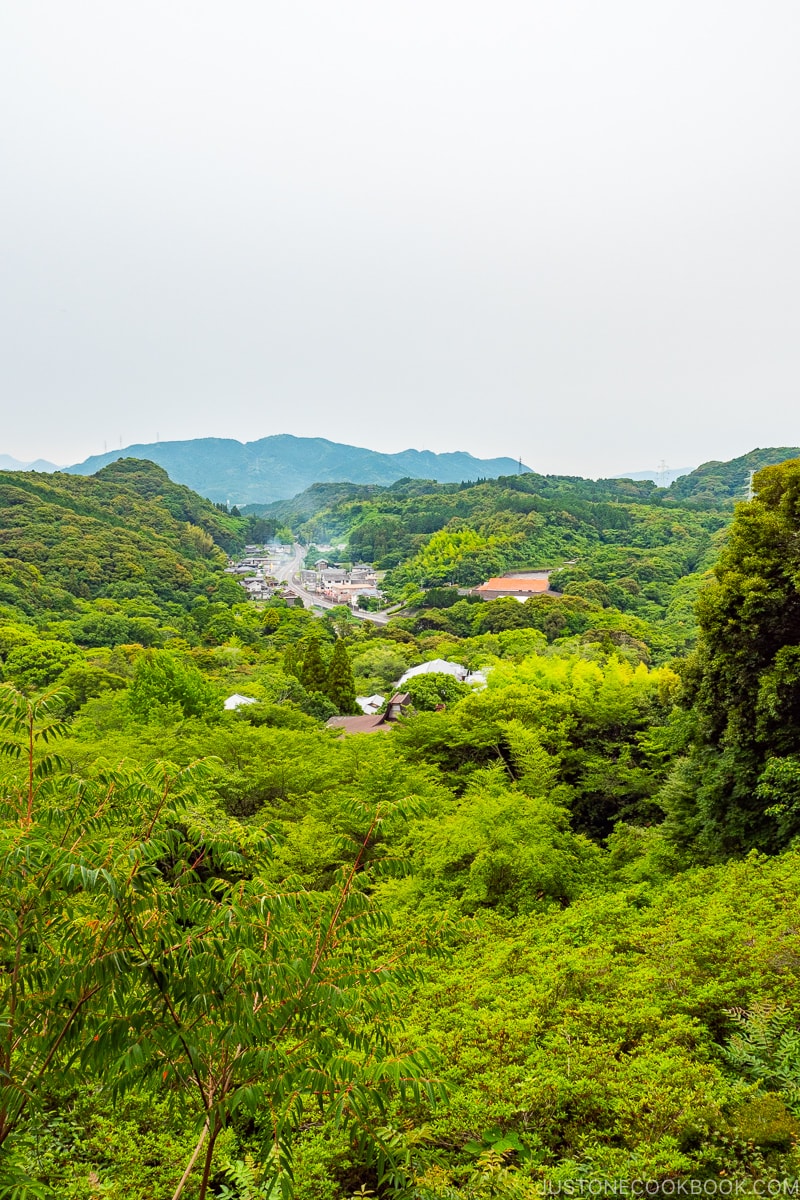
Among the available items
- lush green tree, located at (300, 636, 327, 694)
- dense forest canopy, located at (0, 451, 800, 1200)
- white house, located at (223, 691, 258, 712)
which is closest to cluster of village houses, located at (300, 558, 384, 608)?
lush green tree, located at (300, 636, 327, 694)

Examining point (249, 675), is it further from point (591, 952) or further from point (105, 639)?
point (591, 952)

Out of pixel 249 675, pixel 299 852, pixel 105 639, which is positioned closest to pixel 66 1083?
pixel 299 852

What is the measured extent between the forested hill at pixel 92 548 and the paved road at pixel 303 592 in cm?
1010

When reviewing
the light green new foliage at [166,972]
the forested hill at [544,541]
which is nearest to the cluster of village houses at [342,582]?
the forested hill at [544,541]

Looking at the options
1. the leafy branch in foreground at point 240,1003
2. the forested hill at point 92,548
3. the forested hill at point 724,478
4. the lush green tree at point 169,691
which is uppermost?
the forested hill at point 724,478

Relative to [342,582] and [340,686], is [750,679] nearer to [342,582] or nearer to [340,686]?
[340,686]

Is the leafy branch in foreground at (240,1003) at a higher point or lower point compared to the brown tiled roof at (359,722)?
higher

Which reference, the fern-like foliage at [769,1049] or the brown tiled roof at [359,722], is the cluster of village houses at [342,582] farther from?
the fern-like foliage at [769,1049]

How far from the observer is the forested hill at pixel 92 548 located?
52.4 m

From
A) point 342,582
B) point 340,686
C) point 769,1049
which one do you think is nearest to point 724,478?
point 342,582

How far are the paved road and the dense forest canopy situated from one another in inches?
1596

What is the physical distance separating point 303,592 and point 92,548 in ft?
94.4

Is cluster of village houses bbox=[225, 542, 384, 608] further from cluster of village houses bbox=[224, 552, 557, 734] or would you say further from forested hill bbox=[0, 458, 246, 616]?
forested hill bbox=[0, 458, 246, 616]

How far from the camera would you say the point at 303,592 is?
8600 cm
